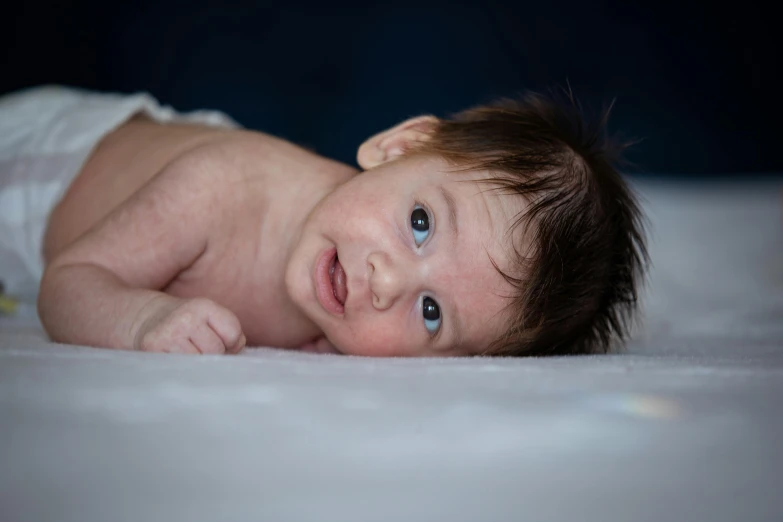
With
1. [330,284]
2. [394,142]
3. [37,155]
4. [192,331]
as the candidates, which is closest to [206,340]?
[192,331]

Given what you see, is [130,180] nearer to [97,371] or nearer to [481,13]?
[97,371]

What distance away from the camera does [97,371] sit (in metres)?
0.67

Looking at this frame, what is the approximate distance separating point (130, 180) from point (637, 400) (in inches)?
39.5

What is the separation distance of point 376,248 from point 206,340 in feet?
0.88

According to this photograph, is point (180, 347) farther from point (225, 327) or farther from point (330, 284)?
point (330, 284)

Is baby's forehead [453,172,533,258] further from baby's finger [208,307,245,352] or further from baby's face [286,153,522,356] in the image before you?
baby's finger [208,307,245,352]

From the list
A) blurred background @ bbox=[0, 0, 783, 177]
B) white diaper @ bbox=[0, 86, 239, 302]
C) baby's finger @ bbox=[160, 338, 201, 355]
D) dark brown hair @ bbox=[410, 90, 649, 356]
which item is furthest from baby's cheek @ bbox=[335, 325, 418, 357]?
blurred background @ bbox=[0, 0, 783, 177]

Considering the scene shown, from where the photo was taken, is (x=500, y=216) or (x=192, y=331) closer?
(x=192, y=331)

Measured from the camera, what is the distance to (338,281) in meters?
1.08

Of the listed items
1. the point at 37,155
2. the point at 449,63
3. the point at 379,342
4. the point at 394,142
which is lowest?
the point at 379,342

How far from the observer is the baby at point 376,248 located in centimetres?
102

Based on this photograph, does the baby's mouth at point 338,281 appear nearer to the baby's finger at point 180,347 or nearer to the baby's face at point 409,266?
the baby's face at point 409,266

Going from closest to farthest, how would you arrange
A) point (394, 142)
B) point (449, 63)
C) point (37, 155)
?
1. point (394, 142)
2. point (37, 155)
3. point (449, 63)

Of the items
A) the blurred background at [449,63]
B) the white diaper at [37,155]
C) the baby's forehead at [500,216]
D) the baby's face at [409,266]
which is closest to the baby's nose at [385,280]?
the baby's face at [409,266]
